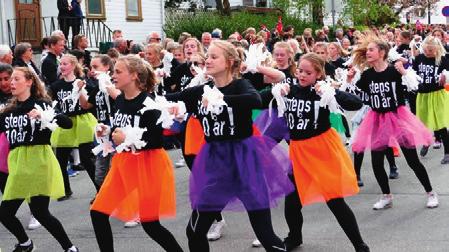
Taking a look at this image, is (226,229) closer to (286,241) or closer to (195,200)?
(286,241)

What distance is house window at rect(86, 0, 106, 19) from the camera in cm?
2242

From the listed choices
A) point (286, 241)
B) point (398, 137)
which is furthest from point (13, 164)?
point (398, 137)

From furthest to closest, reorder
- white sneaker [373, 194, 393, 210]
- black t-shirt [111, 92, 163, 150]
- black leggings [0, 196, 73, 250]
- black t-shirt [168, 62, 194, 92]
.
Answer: black t-shirt [168, 62, 194, 92] < white sneaker [373, 194, 393, 210] < black leggings [0, 196, 73, 250] < black t-shirt [111, 92, 163, 150]

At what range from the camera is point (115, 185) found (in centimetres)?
538

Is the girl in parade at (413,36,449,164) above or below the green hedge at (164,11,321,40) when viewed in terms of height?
below

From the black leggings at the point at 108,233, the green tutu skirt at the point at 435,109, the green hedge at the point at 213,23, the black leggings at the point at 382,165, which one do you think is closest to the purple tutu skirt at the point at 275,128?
the black leggings at the point at 382,165

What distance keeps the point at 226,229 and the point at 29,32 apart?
47.8ft

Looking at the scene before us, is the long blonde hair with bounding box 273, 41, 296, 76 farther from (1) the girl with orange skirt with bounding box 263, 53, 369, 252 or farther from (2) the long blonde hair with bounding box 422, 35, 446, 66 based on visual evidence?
(2) the long blonde hair with bounding box 422, 35, 446, 66

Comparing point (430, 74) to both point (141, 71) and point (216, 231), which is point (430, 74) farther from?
point (141, 71)

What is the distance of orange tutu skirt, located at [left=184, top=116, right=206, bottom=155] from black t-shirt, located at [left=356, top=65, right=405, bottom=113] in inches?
74.3

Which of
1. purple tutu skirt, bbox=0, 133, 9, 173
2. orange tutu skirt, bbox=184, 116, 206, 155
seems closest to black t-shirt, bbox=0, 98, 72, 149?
purple tutu skirt, bbox=0, 133, 9, 173

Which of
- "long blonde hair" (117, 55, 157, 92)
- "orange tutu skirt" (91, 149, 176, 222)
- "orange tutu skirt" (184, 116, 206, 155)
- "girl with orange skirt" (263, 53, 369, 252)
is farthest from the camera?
"orange tutu skirt" (184, 116, 206, 155)

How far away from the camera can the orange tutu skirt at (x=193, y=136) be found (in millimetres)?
7211

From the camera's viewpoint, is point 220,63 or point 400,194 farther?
point 400,194
